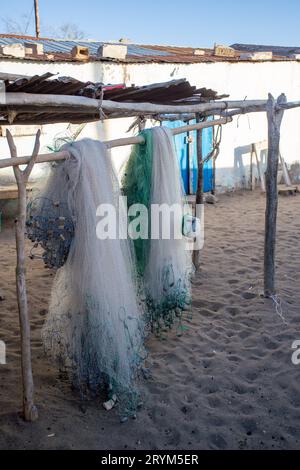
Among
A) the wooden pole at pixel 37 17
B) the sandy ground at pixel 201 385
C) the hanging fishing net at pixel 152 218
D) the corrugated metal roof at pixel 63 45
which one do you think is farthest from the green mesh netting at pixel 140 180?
the wooden pole at pixel 37 17

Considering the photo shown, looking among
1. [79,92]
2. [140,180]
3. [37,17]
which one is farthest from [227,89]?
[79,92]

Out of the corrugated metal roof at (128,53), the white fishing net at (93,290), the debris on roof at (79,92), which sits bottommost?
the white fishing net at (93,290)

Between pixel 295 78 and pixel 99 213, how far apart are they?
411 inches

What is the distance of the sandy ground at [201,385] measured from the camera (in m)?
2.85

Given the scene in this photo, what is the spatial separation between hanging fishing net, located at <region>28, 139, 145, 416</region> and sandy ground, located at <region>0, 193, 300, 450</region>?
233mm

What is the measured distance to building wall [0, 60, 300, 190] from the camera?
27.7 feet

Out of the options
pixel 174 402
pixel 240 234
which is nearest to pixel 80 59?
pixel 240 234

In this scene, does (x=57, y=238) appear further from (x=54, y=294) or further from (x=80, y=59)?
(x=80, y=59)

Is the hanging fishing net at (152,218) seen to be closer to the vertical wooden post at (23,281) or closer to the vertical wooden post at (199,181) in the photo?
the vertical wooden post at (23,281)

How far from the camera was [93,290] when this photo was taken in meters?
2.91

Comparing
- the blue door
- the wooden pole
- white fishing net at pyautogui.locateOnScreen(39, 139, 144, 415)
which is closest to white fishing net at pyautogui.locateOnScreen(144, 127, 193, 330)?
white fishing net at pyautogui.locateOnScreen(39, 139, 144, 415)

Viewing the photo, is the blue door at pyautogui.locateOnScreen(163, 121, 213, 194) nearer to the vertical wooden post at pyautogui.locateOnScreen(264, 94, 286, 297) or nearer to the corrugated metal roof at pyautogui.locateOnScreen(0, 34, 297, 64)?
the corrugated metal roof at pyautogui.locateOnScreen(0, 34, 297, 64)

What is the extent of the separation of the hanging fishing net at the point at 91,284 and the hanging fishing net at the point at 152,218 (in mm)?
669
